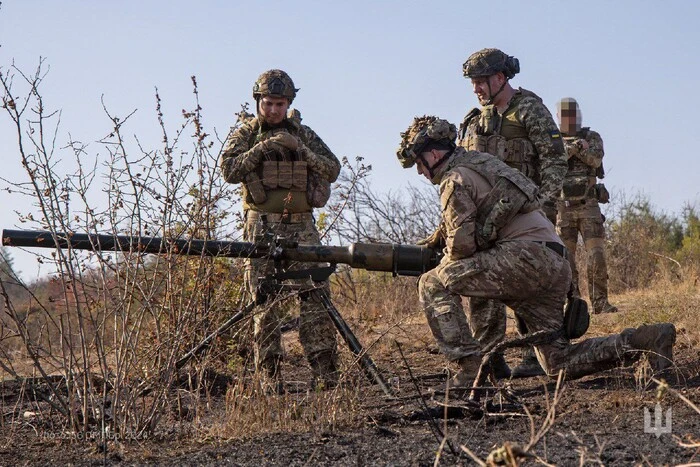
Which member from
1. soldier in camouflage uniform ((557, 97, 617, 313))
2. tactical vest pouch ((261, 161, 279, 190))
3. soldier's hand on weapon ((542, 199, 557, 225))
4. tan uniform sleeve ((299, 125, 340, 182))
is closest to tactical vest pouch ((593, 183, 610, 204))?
soldier in camouflage uniform ((557, 97, 617, 313))

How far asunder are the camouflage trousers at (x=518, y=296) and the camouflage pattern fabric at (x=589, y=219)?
159 inches

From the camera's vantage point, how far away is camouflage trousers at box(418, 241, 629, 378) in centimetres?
612

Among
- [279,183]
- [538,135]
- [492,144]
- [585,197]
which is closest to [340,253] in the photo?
[279,183]

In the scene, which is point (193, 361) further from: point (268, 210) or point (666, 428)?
point (666, 428)

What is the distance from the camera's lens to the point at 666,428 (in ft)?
15.7

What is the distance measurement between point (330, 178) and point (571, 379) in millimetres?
2219

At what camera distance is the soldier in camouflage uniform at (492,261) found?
19.9ft

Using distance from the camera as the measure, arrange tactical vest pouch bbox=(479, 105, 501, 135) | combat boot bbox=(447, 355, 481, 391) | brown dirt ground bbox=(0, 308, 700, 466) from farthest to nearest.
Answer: tactical vest pouch bbox=(479, 105, 501, 135) → combat boot bbox=(447, 355, 481, 391) → brown dirt ground bbox=(0, 308, 700, 466)

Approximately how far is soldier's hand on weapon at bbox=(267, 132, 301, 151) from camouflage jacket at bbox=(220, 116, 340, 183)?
0.16m

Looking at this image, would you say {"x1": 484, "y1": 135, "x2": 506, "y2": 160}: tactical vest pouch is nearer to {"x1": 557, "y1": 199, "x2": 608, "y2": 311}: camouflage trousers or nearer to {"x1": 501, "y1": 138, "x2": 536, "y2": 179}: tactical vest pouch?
{"x1": 501, "y1": 138, "x2": 536, "y2": 179}: tactical vest pouch

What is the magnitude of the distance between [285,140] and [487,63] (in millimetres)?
1481

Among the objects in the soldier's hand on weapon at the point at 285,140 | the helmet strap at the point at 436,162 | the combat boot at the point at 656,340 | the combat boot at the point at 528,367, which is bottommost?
the combat boot at the point at 528,367

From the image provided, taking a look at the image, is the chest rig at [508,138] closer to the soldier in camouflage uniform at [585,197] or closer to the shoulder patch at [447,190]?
the shoulder patch at [447,190]

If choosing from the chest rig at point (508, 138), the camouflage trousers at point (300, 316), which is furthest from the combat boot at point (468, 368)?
the chest rig at point (508, 138)
